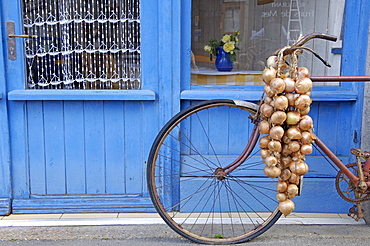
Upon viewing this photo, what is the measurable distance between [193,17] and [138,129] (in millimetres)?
1034

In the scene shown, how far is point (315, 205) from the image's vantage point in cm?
371

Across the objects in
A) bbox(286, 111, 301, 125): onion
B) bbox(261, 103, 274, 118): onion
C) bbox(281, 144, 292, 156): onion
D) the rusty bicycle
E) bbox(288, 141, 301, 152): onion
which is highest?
bbox(261, 103, 274, 118): onion

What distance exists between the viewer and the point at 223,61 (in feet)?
12.4

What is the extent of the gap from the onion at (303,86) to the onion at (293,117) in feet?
0.45

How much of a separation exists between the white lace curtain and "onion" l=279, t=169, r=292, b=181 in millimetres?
1489

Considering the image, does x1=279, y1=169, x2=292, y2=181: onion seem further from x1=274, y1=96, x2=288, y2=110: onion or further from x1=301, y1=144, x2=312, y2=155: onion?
x1=274, y1=96, x2=288, y2=110: onion

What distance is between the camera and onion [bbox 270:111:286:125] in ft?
8.63

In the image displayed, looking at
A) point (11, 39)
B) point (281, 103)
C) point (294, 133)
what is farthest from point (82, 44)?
point (294, 133)

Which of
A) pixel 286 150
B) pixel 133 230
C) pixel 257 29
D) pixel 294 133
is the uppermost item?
pixel 257 29

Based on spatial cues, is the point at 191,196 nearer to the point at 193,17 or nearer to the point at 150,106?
the point at 150,106

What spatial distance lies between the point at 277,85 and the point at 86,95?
1.63m

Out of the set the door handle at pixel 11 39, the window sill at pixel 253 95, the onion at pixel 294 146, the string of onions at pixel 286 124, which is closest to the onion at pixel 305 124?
the string of onions at pixel 286 124

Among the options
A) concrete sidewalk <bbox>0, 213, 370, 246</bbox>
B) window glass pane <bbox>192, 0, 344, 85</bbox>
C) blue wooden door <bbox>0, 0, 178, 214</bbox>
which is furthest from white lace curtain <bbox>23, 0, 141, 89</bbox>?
concrete sidewalk <bbox>0, 213, 370, 246</bbox>

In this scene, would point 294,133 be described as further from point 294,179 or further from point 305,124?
point 294,179
